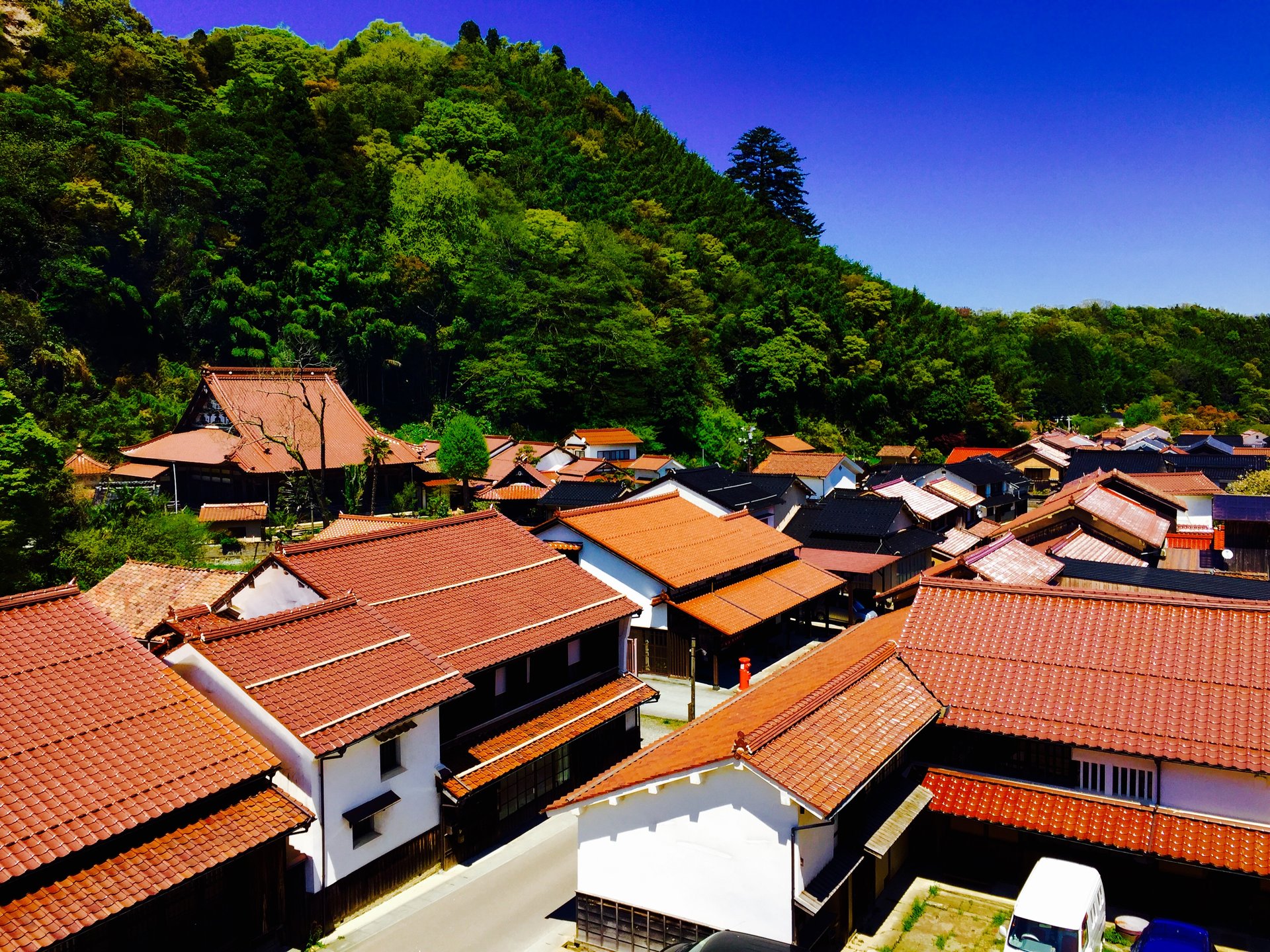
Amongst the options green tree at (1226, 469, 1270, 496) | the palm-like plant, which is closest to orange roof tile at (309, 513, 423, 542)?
the palm-like plant

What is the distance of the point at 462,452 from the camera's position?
40.2m

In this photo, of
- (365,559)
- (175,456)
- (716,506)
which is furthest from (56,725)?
(175,456)

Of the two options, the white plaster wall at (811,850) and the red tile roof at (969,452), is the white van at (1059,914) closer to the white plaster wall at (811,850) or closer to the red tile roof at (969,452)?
the white plaster wall at (811,850)

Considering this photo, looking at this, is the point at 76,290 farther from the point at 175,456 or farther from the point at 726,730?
the point at 726,730

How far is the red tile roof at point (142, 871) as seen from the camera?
26.9ft

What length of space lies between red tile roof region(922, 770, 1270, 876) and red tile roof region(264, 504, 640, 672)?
7716 millimetres

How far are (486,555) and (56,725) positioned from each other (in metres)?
8.99

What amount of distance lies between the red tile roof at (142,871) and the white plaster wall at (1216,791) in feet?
40.7

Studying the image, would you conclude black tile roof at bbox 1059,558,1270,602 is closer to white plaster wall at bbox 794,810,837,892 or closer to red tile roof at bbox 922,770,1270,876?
red tile roof at bbox 922,770,1270,876

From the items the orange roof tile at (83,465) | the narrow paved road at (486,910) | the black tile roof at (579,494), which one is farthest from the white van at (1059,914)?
the orange roof tile at (83,465)

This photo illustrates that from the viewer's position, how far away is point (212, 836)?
1016 centimetres

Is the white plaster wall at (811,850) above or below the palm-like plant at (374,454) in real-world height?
below

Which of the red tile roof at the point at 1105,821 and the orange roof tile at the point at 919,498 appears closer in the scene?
the red tile roof at the point at 1105,821

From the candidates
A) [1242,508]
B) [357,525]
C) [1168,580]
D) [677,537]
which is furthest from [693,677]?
[1242,508]
